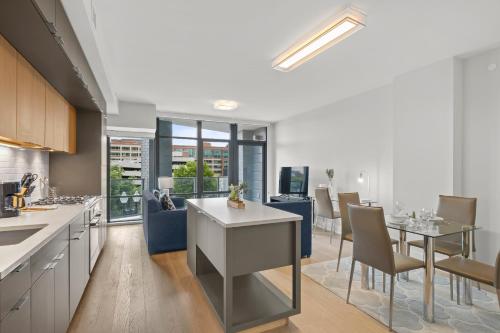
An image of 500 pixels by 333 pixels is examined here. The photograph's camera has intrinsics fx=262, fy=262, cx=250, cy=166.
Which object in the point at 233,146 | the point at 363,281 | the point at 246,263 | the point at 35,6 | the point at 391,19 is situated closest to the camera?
the point at 35,6

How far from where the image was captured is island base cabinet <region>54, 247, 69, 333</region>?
1747 mm

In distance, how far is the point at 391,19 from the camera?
2430 millimetres

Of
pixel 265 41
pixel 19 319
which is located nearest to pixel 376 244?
pixel 265 41

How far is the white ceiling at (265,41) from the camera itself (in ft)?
7.48

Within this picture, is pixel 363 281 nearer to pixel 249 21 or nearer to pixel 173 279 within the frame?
pixel 173 279

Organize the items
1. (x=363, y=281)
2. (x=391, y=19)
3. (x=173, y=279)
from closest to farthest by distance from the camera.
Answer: (x=391, y=19) < (x=363, y=281) < (x=173, y=279)

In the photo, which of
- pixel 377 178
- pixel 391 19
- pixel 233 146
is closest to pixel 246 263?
pixel 391 19

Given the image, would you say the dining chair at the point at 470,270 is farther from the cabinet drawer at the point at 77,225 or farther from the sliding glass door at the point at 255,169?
the sliding glass door at the point at 255,169

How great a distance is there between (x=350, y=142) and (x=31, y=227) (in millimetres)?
4858

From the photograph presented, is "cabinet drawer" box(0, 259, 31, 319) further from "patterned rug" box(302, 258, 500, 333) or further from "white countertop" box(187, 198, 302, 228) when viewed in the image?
"patterned rug" box(302, 258, 500, 333)

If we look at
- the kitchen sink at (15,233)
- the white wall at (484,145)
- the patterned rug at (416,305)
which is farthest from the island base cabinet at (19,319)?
the white wall at (484,145)

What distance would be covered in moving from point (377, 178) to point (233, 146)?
3.93m

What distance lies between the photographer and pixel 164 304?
248cm

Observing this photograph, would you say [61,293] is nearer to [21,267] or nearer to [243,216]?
[21,267]
